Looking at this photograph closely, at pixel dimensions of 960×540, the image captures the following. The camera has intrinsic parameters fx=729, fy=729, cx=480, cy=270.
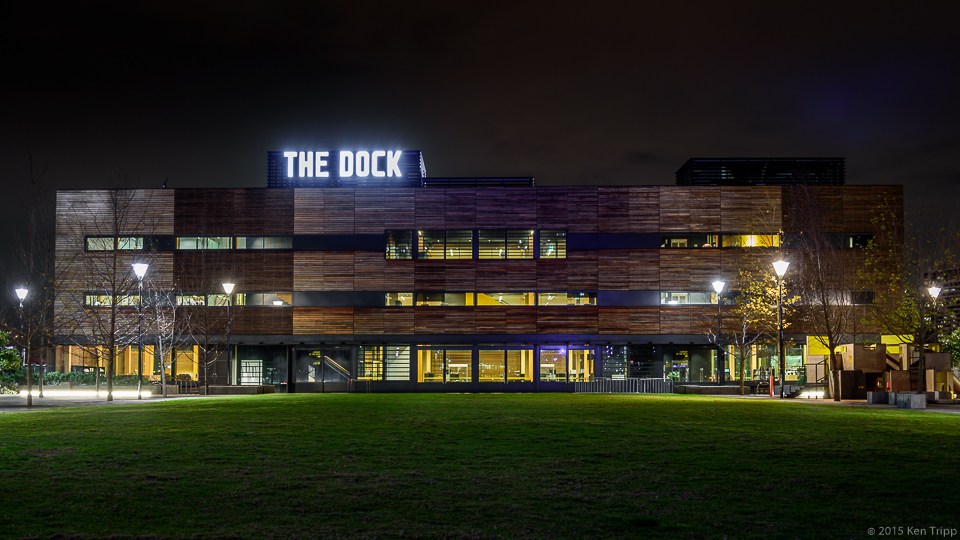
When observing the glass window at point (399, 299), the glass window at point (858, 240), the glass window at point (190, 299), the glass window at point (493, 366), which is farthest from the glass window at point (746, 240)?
the glass window at point (190, 299)

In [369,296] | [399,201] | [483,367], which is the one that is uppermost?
[399,201]

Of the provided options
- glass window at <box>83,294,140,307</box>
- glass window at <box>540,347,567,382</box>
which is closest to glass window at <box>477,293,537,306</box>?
glass window at <box>540,347,567,382</box>

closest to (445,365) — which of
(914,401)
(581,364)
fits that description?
(581,364)

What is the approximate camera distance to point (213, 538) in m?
7.34

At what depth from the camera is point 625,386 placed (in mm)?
46438

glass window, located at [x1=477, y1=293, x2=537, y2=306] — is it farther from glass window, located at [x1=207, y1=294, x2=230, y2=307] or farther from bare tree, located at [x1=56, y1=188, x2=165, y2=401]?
bare tree, located at [x1=56, y1=188, x2=165, y2=401]

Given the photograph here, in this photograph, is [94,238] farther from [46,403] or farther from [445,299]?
[445,299]

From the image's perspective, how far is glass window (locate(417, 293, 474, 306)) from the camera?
50.3m

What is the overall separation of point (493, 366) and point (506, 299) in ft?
15.4

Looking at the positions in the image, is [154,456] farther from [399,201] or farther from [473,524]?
[399,201]

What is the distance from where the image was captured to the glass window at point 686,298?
163ft

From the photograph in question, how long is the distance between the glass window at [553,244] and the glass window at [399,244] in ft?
30.0

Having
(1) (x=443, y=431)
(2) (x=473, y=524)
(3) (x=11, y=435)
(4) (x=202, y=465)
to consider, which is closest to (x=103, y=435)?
(3) (x=11, y=435)

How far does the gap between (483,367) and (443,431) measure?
33.7m
